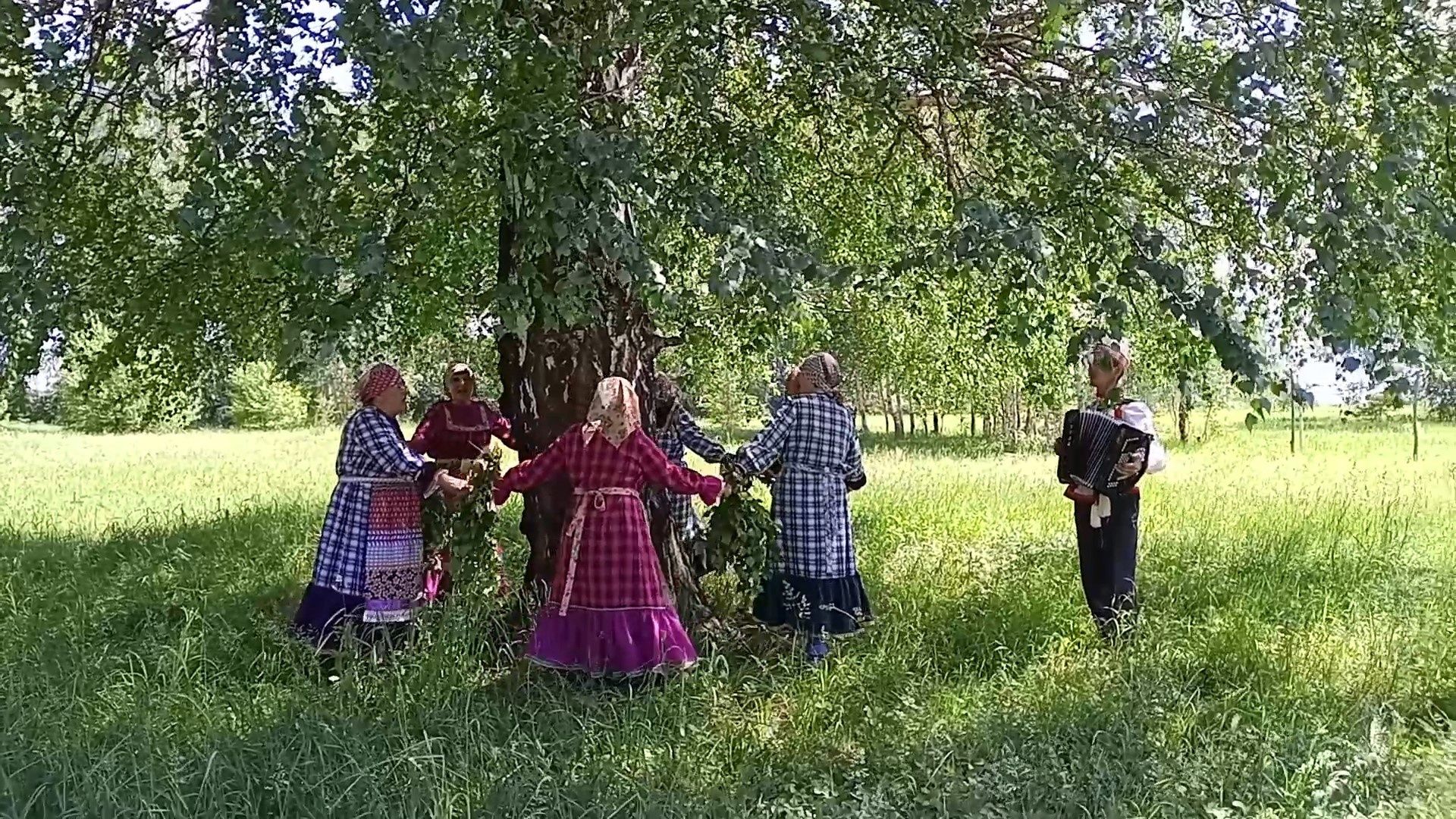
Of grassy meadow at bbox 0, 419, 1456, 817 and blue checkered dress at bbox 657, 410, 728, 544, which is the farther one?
blue checkered dress at bbox 657, 410, 728, 544

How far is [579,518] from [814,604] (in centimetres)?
160

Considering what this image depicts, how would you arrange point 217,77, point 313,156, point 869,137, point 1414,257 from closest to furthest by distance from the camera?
point 313,156 < point 217,77 < point 1414,257 < point 869,137

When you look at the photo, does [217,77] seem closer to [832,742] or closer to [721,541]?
[721,541]

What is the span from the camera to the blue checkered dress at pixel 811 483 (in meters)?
6.02

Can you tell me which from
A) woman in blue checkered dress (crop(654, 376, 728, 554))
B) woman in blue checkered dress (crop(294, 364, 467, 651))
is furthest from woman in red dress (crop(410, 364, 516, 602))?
woman in blue checkered dress (crop(654, 376, 728, 554))

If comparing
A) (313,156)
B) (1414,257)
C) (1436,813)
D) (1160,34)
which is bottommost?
(1436,813)

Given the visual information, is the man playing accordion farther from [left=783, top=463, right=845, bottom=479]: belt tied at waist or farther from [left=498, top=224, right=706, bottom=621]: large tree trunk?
[left=498, top=224, right=706, bottom=621]: large tree trunk

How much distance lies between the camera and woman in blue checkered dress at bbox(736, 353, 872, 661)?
19.8ft

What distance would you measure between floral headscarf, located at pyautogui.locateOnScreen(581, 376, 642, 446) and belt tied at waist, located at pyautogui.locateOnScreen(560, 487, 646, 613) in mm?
224

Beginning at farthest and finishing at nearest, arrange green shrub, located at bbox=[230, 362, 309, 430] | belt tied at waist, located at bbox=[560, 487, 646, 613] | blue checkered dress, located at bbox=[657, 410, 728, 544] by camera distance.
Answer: green shrub, located at bbox=[230, 362, 309, 430] < blue checkered dress, located at bbox=[657, 410, 728, 544] < belt tied at waist, located at bbox=[560, 487, 646, 613]

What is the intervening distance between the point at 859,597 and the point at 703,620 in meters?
0.87

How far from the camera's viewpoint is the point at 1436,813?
390 centimetres

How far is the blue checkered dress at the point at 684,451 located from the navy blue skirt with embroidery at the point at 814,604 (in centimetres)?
51

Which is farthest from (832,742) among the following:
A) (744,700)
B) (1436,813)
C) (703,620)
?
(1436,813)
